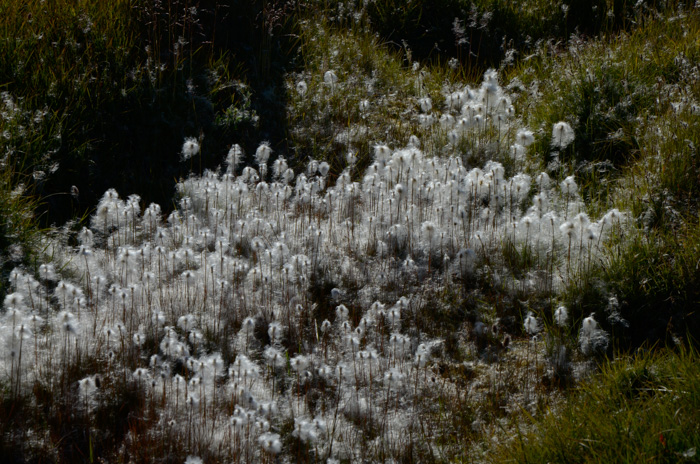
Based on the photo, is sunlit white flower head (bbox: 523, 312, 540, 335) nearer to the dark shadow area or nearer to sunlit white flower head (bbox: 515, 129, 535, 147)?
sunlit white flower head (bbox: 515, 129, 535, 147)

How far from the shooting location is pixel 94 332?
145 inches

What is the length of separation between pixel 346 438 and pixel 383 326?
2.68 ft

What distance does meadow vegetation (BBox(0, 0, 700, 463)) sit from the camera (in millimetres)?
3299

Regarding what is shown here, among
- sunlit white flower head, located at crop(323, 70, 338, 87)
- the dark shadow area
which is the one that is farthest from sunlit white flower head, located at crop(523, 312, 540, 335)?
sunlit white flower head, located at crop(323, 70, 338, 87)

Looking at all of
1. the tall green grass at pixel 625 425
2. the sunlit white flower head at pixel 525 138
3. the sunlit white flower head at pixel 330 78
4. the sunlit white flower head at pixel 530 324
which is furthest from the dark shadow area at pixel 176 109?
the tall green grass at pixel 625 425

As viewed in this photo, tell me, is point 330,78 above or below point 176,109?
above

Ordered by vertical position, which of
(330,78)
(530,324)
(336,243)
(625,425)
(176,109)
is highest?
(330,78)

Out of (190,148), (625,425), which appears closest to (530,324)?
(625,425)

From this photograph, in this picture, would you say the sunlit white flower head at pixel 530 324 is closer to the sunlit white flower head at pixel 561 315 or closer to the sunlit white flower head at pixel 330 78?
the sunlit white flower head at pixel 561 315

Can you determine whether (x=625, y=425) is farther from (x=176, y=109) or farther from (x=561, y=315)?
(x=176, y=109)

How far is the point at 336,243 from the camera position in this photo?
473 cm

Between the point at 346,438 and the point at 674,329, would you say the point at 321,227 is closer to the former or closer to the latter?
the point at 346,438

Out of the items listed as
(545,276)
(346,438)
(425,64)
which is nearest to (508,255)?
(545,276)

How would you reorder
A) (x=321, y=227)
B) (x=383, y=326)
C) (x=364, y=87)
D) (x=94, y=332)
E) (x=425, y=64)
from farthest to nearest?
(x=425, y=64) → (x=364, y=87) → (x=321, y=227) → (x=383, y=326) → (x=94, y=332)
